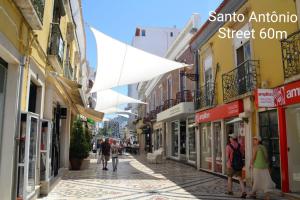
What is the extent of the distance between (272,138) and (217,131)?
446 cm

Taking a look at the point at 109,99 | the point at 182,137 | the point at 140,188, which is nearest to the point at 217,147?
the point at 140,188

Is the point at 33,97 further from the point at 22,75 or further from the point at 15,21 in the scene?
the point at 15,21

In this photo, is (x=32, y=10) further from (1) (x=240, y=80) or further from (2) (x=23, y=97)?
(1) (x=240, y=80)

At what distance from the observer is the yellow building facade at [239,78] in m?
9.89

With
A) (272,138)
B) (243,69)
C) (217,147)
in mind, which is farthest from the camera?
(217,147)

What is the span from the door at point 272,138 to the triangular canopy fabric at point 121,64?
398 cm

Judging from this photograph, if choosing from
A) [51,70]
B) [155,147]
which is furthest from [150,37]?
[51,70]

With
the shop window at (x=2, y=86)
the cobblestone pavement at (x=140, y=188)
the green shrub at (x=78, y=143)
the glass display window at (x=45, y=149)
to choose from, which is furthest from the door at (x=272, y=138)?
the green shrub at (x=78, y=143)

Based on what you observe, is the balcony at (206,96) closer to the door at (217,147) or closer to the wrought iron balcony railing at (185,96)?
the door at (217,147)

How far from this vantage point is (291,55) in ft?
29.1

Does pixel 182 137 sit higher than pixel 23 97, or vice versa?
pixel 23 97

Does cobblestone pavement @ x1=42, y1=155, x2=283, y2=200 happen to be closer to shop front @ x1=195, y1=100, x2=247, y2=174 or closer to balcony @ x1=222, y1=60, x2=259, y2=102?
shop front @ x1=195, y1=100, x2=247, y2=174

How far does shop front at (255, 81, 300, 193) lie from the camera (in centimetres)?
897

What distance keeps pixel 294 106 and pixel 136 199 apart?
15.2 feet
